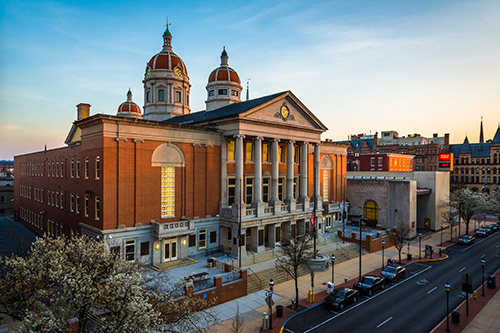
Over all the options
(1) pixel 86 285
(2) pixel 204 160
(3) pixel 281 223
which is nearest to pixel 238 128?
(2) pixel 204 160

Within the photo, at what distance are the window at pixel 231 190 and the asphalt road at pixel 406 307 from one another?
18.6 m

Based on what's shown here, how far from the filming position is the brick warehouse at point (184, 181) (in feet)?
105

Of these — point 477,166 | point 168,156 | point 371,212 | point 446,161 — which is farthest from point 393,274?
point 477,166

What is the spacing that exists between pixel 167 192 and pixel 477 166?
11455cm

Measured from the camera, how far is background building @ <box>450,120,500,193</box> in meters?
106

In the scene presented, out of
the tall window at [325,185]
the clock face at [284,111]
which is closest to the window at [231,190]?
the clock face at [284,111]

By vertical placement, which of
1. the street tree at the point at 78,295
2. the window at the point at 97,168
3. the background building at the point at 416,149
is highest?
the background building at the point at 416,149

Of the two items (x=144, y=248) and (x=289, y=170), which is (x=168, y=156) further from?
(x=289, y=170)

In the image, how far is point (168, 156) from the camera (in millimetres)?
35812

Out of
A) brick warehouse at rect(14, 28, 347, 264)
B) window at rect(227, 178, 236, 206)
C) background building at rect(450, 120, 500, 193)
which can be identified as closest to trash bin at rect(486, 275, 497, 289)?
brick warehouse at rect(14, 28, 347, 264)

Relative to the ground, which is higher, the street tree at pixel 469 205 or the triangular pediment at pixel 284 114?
the triangular pediment at pixel 284 114

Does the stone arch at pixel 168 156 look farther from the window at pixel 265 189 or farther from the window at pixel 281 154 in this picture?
the window at pixel 281 154

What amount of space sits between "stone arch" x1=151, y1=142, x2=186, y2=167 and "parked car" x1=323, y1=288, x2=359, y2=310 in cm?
2109

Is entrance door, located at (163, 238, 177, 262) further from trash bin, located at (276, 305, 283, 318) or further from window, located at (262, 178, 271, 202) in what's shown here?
trash bin, located at (276, 305, 283, 318)
